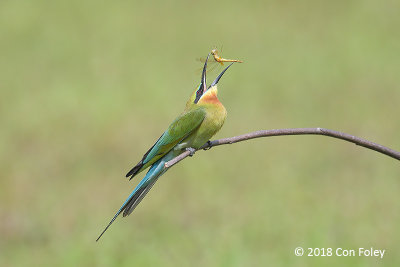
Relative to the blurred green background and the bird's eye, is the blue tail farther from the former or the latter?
the blurred green background

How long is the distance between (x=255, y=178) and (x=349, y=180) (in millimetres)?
760

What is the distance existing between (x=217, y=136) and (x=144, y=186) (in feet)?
12.5

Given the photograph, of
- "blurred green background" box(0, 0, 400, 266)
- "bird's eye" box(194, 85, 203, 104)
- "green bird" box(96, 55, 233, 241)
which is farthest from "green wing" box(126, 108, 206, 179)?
"blurred green background" box(0, 0, 400, 266)

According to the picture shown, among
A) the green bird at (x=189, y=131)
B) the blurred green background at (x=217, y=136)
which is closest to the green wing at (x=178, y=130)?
the green bird at (x=189, y=131)

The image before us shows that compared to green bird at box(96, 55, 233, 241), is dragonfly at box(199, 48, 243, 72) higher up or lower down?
higher up

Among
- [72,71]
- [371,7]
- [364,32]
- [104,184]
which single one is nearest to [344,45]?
[364,32]

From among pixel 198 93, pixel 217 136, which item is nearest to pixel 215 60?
pixel 198 93

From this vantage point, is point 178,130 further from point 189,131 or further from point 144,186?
point 144,186

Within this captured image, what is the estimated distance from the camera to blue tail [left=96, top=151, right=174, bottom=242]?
2.73 m

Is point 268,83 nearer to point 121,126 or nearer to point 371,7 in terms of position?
point 121,126

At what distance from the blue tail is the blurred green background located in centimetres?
135

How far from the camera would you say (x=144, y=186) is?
2.87 m

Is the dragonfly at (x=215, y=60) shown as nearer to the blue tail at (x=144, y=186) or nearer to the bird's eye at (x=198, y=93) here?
the bird's eye at (x=198, y=93)

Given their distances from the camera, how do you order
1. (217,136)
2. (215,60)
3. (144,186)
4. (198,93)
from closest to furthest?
(144,186)
(215,60)
(198,93)
(217,136)
